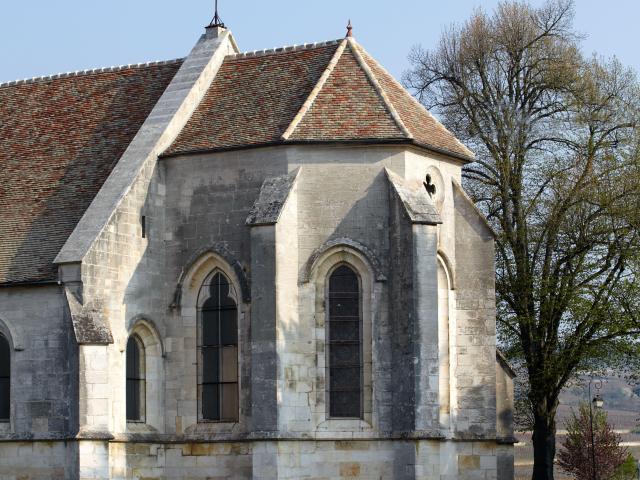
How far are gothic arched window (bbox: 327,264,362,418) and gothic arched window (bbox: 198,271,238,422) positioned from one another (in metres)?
2.34

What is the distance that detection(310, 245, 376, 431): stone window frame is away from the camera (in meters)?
33.0

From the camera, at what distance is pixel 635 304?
4288 centimetres

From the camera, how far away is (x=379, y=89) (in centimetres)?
3516

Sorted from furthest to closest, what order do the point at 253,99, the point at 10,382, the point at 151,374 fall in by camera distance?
the point at 253,99, the point at 151,374, the point at 10,382

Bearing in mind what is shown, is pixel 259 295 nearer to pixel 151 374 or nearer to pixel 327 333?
pixel 327 333

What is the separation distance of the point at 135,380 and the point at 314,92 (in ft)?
26.7

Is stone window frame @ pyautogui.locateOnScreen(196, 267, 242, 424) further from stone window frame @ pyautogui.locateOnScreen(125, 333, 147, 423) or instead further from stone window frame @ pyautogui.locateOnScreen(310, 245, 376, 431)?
stone window frame @ pyautogui.locateOnScreen(310, 245, 376, 431)

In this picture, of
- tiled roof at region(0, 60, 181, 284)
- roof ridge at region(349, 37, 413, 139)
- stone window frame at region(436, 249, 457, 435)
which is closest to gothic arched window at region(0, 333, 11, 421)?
tiled roof at region(0, 60, 181, 284)

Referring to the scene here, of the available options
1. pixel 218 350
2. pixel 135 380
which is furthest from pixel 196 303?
pixel 135 380

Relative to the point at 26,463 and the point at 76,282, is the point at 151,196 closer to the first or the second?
the point at 76,282

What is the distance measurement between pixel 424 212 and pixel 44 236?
30.3 feet

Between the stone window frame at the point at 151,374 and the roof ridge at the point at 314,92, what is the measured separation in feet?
18.4

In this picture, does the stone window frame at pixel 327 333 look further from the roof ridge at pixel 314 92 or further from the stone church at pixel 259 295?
the roof ridge at pixel 314 92

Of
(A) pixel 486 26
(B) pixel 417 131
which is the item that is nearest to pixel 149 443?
(B) pixel 417 131
